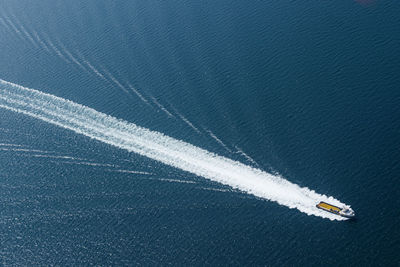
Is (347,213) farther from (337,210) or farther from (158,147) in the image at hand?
(158,147)

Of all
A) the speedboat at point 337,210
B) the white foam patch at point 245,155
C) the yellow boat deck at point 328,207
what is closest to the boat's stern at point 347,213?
the speedboat at point 337,210

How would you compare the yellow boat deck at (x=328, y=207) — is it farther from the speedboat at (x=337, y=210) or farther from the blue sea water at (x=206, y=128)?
the blue sea water at (x=206, y=128)

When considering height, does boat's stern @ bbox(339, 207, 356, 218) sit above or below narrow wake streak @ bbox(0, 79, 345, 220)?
above

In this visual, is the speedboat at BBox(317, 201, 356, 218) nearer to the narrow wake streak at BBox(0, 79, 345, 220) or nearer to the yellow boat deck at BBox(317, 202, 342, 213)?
the yellow boat deck at BBox(317, 202, 342, 213)

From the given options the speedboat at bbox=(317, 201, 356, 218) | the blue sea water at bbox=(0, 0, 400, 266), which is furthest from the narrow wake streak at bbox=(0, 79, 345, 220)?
the blue sea water at bbox=(0, 0, 400, 266)

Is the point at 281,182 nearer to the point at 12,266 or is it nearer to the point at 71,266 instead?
the point at 71,266

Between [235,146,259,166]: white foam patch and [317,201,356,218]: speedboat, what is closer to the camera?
[317,201,356,218]: speedboat

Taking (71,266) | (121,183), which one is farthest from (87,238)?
(121,183)
